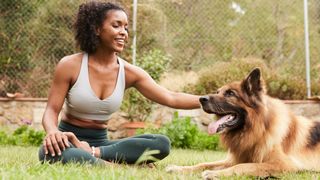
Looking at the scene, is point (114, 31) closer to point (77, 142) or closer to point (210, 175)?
point (77, 142)

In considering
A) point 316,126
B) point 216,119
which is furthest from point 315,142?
point 216,119

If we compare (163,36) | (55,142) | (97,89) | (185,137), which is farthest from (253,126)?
(163,36)

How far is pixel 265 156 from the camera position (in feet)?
14.9

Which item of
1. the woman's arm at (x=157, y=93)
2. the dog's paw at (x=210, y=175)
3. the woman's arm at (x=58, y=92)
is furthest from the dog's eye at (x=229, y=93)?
the woman's arm at (x=58, y=92)

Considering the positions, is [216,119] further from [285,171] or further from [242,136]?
[285,171]

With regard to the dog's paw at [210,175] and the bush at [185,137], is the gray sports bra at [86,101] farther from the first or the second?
the bush at [185,137]

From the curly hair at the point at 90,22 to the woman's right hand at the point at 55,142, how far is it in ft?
3.08

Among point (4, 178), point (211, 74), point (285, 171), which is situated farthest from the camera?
point (211, 74)

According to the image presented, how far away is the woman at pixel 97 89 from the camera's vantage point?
460 cm

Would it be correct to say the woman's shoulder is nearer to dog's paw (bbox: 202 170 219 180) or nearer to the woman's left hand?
the woman's left hand

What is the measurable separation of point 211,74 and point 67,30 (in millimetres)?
2802

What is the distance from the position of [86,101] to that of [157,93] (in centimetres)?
78

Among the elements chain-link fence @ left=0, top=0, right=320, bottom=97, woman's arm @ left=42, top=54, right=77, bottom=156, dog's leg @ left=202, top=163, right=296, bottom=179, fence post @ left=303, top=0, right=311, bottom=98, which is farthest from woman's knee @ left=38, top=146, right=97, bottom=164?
fence post @ left=303, top=0, right=311, bottom=98

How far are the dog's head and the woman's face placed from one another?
34.1 inches
